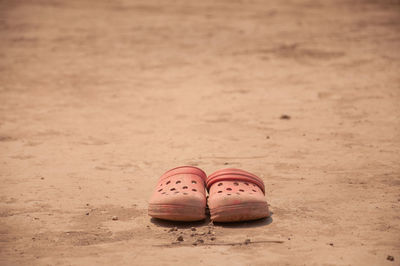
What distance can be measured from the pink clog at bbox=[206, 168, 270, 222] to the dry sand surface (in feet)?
0.28

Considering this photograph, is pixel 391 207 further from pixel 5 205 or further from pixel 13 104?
pixel 13 104

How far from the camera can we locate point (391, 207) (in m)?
3.84

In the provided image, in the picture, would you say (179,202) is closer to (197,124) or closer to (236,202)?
(236,202)

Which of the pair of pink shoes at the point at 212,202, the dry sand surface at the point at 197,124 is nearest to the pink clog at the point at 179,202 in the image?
the pair of pink shoes at the point at 212,202

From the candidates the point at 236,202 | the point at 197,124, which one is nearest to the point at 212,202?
the point at 236,202

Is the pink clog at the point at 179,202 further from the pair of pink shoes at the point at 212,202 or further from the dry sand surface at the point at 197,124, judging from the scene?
the dry sand surface at the point at 197,124

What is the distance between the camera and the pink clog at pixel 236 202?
11.6 feet

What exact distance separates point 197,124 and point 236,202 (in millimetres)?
2717

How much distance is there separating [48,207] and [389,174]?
9.08 ft

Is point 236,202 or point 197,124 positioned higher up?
point 197,124

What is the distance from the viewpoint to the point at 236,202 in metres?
3.53

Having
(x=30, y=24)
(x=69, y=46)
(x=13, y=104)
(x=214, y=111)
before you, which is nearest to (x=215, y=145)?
(x=214, y=111)

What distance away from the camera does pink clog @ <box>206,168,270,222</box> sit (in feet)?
11.6

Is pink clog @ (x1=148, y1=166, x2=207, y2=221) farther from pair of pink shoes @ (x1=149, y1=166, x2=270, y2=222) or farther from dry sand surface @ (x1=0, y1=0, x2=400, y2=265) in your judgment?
dry sand surface @ (x1=0, y1=0, x2=400, y2=265)
